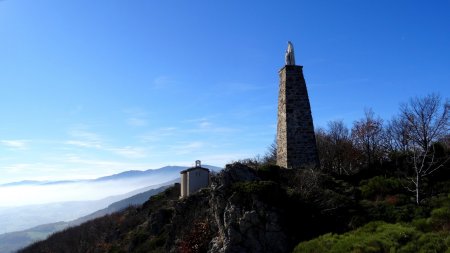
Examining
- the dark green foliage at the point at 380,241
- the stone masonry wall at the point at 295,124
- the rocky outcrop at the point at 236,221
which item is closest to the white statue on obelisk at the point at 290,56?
the stone masonry wall at the point at 295,124

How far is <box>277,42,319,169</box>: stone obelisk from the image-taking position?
27.0m

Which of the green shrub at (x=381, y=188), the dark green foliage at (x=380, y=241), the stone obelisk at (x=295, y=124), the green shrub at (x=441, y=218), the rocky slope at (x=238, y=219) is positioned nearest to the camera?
the dark green foliage at (x=380, y=241)

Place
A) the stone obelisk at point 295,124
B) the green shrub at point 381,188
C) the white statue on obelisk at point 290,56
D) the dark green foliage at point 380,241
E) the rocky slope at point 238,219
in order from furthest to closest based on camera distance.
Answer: the white statue on obelisk at point 290,56
the stone obelisk at point 295,124
the green shrub at point 381,188
the rocky slope at point 238,219
the dark green foliage at point 380,241

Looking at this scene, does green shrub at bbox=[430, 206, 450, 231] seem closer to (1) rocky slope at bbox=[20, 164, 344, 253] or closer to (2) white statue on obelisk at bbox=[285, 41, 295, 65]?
(1) rocky slope at bbox=[20, 164, 344, 253]

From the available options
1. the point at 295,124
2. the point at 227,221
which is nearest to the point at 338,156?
the point at 295,124

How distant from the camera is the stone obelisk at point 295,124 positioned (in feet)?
88.7

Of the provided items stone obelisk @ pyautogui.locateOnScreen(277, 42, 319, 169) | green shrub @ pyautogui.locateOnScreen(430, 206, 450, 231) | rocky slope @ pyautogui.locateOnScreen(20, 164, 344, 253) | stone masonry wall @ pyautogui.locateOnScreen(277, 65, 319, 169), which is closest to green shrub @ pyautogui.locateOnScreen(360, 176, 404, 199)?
rocky slope @ pyautogui.locateOnScreen(20, 164, 344, 253)

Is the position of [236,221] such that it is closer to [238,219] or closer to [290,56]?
[238,219]

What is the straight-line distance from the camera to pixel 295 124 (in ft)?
89.4

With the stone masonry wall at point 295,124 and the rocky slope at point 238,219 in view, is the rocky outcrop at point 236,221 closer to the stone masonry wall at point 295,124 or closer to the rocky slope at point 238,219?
the rocky slope at point 238,219

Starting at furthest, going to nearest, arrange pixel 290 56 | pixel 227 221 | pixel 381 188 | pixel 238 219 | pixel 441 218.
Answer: pixel 290 56 < pixel 381 188 < pixel 227 221 < pixel 238 219 < pixel 441 218

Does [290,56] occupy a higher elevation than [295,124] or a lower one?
higher

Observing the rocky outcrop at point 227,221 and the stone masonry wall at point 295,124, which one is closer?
the rocky outcrop at point 227,221

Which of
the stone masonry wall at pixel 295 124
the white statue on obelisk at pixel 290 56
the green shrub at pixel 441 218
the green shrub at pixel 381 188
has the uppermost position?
the white statue on obelisk at pixel 290 56
